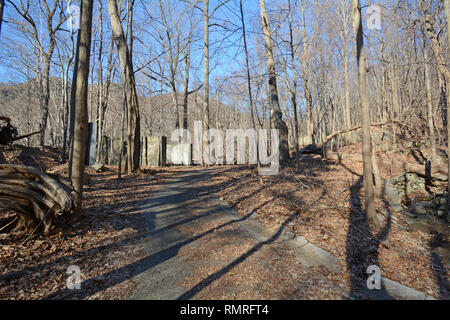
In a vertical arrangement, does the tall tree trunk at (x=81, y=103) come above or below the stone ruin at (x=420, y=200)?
above

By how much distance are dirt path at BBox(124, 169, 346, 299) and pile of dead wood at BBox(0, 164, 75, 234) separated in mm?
1803

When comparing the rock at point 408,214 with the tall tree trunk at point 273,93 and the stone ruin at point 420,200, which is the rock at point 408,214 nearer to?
the stone ruin at point 420,200

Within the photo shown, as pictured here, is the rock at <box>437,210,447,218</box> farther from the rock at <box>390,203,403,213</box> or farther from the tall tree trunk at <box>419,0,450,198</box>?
the tall tree trunk at <box>419,0,450,198</box>

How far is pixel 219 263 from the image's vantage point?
13.4ft

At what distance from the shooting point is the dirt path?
333 cm

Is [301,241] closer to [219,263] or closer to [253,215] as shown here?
[253,215]

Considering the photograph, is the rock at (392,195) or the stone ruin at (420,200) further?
the rock at (392,195)

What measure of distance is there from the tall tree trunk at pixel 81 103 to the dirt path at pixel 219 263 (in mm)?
1947

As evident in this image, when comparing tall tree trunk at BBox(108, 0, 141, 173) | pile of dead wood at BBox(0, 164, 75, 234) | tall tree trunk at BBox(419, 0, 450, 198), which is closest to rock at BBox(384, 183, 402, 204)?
tall tree trunk at BBox(419, 0, 450, 198)

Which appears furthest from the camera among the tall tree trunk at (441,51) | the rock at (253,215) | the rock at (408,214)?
the rock at (408,214)

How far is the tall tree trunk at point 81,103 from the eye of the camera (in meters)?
5.66

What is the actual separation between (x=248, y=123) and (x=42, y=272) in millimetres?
49608

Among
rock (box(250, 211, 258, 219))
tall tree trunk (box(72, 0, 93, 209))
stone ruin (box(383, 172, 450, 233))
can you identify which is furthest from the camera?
stone ruin (box(383, 172, 450, 233))

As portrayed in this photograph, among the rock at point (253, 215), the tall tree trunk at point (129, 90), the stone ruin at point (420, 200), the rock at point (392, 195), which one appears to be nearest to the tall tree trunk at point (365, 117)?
the stone ruin at point (420, 200)
